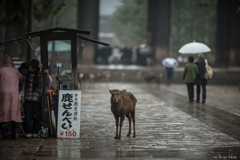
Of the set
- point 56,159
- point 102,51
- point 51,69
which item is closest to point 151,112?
point 56,159

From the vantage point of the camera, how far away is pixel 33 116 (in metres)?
8.38

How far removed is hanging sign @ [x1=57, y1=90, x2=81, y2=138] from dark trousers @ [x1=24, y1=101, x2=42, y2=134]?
1.64ft

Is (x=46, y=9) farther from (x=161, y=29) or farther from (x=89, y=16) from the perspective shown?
(x=161, y=29)

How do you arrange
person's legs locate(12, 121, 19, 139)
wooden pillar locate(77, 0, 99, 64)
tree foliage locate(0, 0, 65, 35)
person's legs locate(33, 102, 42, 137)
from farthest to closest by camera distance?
wooden pillar locate(77, 0, 99, 64), tree foliage locate(0, 0, 65, 35), person's legs locate(33, 102, 42, 137), person's legs locate(12, 121, 19, 139)

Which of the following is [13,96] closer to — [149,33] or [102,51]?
[102,51]

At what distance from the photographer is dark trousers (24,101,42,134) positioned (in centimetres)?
822

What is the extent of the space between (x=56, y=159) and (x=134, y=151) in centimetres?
150

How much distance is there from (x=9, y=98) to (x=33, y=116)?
0.78m

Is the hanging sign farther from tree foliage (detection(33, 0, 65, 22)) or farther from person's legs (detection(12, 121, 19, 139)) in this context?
tree foliage (detection(33, 0, 65, 22))

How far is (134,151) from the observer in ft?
23.1

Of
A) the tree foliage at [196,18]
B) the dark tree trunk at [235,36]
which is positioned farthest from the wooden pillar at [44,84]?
the tree foliage at [196,18]

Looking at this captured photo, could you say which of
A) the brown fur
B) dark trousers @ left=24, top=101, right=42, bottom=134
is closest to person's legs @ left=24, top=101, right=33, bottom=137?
dark trousers @ left=24, top=101, right=42, bottom=134

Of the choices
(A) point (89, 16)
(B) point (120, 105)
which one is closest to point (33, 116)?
(B) point (120, 105)

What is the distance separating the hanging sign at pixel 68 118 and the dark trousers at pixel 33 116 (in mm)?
499
